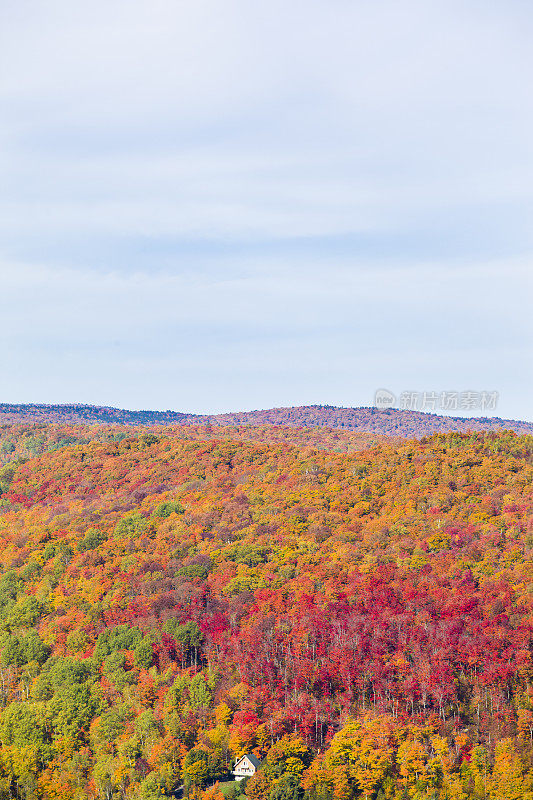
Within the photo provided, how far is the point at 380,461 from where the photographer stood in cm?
19000

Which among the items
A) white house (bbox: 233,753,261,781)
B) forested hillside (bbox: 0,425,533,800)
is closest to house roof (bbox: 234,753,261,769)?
white house (bbox: 233,753,261,781)

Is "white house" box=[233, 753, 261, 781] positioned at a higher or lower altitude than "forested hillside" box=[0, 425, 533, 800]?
lower

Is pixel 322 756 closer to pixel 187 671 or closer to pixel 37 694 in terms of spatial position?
pixel 187 671

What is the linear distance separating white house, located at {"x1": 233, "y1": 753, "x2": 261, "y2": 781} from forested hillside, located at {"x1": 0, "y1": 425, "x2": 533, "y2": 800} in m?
1.53

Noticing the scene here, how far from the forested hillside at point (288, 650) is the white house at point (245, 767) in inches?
60.3

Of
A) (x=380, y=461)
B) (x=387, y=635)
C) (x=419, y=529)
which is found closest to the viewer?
(x=387, y=635)

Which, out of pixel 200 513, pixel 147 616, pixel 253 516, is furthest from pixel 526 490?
pixel 147 616

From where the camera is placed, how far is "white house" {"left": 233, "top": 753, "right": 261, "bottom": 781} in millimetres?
99125

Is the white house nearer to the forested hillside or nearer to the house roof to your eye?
the house roof

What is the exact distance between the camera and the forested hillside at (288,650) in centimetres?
9744

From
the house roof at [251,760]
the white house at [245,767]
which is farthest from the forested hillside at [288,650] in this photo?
the house roof at [251,760]

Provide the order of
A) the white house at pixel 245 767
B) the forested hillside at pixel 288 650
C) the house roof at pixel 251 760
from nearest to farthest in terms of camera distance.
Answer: the forested hillside at pixel 288 650
the white house at pixel 245 767
the house roof at pixel 251 760

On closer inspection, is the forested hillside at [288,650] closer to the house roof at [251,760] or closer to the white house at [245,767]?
the white house at [245,767]

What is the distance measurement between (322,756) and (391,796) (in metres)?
9.88
